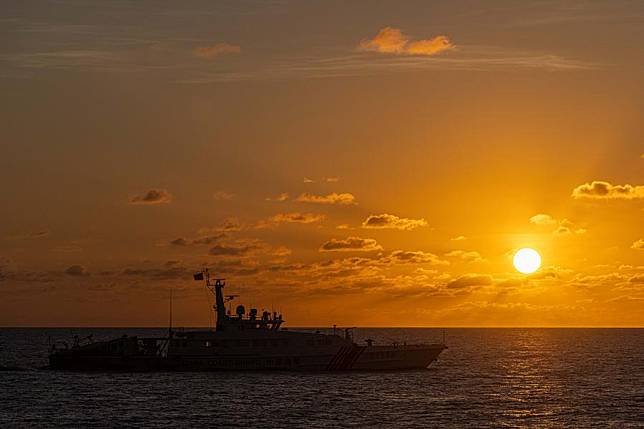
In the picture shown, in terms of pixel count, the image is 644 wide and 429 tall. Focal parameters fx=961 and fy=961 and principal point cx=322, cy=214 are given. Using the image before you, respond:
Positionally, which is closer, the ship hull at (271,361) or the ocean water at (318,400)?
the ocean water at (318,400)

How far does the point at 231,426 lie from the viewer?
3152 inches

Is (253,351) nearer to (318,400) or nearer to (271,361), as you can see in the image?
(271,361)

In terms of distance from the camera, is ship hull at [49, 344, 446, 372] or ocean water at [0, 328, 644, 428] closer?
ocean water at [0, 328, 644, 428]

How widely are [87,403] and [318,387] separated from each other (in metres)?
26.3

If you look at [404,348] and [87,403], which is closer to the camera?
[87,403]

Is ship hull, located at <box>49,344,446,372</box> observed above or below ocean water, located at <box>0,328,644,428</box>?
above

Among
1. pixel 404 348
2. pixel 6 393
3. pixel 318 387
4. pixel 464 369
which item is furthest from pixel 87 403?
pixel 464 369

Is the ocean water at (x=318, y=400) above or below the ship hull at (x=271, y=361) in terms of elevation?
below

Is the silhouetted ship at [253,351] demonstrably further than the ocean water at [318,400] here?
Yes

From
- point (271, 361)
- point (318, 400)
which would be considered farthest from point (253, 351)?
point (318, 400)

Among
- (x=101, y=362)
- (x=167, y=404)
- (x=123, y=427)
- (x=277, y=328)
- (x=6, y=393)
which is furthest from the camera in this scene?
(x=101, y=362)

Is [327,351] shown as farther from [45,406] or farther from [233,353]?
[45,406]

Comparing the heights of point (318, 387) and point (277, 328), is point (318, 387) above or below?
below

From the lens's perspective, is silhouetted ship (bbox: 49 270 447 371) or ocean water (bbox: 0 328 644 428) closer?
ocean water (bbox: 0 328 644 428)
